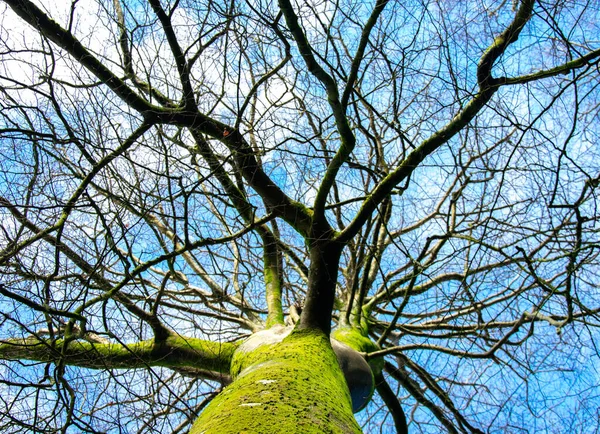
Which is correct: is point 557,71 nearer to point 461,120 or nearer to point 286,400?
point 461,120

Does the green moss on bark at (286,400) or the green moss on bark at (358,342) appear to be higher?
the green moss on bark at (358,342)

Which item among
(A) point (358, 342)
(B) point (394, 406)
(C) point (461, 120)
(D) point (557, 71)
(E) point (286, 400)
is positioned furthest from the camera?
(B) point (394, 406)

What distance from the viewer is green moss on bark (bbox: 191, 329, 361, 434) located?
4.87 feet

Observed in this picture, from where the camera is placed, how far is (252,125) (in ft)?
12.3

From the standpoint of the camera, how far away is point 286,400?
1.72 meters

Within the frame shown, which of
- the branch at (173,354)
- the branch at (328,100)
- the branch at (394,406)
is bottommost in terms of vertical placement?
the branch at (394,406)

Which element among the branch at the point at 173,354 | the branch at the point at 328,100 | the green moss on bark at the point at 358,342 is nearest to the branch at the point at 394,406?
the green moss on bark at the point at 358,342

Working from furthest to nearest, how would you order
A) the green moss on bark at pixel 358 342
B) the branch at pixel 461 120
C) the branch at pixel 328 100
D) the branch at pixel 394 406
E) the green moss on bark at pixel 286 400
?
the branch at pixel 394 406, the green moss on bark at pixel 358 342, the branch at pixel 461 120, the branch at pixel 328 100, the green moss on bark at pixel 286 400

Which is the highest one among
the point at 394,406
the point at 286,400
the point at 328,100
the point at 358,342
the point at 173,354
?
the point at 328,100

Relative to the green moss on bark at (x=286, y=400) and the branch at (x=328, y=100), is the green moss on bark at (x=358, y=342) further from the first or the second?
the green moss on bark at (x=286, y=400)

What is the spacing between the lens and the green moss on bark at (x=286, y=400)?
148 cm

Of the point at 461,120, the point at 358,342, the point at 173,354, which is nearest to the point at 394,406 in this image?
the point at 358,342

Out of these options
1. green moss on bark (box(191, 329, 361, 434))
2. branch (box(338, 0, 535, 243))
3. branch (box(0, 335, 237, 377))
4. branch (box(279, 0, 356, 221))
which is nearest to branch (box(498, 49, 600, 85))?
branch (box(338, 0, 535, 243))

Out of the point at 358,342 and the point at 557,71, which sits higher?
the point at 557,71
